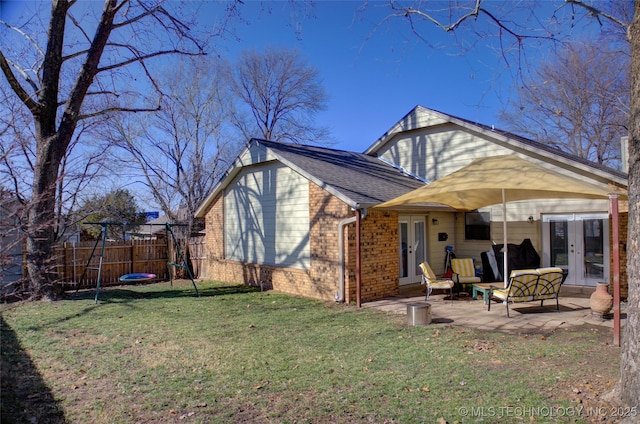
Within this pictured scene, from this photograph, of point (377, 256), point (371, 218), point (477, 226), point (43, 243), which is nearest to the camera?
point (371, 218)

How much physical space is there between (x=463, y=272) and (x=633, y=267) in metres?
7.04

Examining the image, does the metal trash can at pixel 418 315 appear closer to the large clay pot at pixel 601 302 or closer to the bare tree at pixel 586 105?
the large clay pot at pixel 601 302

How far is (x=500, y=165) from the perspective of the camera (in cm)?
812

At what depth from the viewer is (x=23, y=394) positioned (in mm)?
4680

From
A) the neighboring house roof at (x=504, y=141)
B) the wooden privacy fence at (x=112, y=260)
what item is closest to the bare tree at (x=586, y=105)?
the neighboring house roof at (x=504, y=141)

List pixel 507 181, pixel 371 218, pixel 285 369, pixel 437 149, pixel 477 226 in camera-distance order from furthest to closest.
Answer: pixel 437 149 → pixel 477 226 → pixel 371 218 → pixel 507 181 → pixel 285 369

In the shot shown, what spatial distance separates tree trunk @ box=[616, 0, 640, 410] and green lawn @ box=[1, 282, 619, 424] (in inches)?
24.2

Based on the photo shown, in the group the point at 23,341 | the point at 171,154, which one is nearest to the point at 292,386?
the point at 23,341

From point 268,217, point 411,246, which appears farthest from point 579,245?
point 268,217

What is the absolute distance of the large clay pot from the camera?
302 inches

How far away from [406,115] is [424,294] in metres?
6.55

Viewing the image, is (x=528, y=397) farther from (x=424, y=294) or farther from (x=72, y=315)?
(x=72, y=315)

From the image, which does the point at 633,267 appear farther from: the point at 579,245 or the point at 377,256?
the point at 579,245

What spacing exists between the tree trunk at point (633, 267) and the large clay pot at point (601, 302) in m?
4.34
